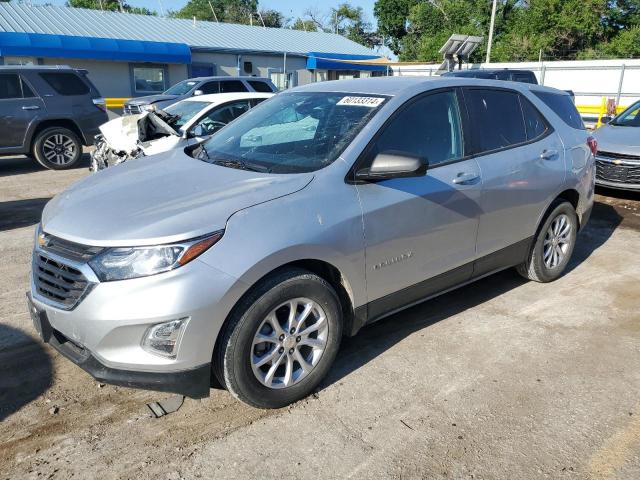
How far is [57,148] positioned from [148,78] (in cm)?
1461

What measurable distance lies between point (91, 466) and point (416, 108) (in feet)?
9.24

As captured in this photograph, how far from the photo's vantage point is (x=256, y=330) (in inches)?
112

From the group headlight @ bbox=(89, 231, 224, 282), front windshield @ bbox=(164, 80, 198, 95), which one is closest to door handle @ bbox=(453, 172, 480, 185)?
headlight @ bbox=(89, 231, 224, 282)

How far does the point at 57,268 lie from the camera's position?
284 centimetres

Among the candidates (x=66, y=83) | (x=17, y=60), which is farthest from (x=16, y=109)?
(x=17, y=60)

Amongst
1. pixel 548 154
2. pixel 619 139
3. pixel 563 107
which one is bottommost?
pixel 619 139

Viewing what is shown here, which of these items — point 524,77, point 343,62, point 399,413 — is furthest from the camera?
point 343,62

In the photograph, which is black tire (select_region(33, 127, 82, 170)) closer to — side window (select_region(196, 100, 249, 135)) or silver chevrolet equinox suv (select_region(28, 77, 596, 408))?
side window (select_region(196, 100, 249, 135))

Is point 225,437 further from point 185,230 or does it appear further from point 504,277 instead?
point 504,277

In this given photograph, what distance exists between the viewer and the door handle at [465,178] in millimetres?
3764

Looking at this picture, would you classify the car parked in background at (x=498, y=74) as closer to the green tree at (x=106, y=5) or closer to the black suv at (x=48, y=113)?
the black suv at (x=48, y=113)

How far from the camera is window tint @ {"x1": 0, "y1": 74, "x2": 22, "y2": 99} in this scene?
10375 millimetres

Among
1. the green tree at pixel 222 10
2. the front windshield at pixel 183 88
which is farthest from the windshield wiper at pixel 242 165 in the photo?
the green tree at pixel 222 10

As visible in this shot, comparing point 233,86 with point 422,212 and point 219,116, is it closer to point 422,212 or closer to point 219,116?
point 219,116
